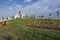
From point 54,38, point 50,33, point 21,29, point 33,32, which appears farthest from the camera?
point 21,29

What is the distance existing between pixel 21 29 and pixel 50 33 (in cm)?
747

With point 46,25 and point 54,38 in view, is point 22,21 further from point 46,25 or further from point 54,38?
point 54,38

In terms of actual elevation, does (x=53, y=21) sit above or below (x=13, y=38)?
above

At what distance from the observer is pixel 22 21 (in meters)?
40.7

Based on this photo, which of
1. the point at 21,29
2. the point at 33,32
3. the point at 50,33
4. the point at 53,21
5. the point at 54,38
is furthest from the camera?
the point at 53,21

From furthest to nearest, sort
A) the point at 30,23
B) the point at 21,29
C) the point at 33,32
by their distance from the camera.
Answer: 1. the point at 30,23
2. the point at 21,29
3. the point at 33,32

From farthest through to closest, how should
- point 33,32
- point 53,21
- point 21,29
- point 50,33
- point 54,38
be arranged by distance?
point 53,21 < point 21,29 < point 33,32 < point 50,33 < point 54,38

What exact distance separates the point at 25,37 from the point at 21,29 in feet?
15.9

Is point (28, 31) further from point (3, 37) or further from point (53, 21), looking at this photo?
point (53, 21)

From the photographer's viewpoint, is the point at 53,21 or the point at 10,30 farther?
the point at 53,21

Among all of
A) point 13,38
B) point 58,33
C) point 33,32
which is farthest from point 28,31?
point 58,33

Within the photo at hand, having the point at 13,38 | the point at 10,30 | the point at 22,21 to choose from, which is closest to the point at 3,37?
the point at 13,38

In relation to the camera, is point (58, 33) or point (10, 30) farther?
point (10, 30)

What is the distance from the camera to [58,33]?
27688 mm
